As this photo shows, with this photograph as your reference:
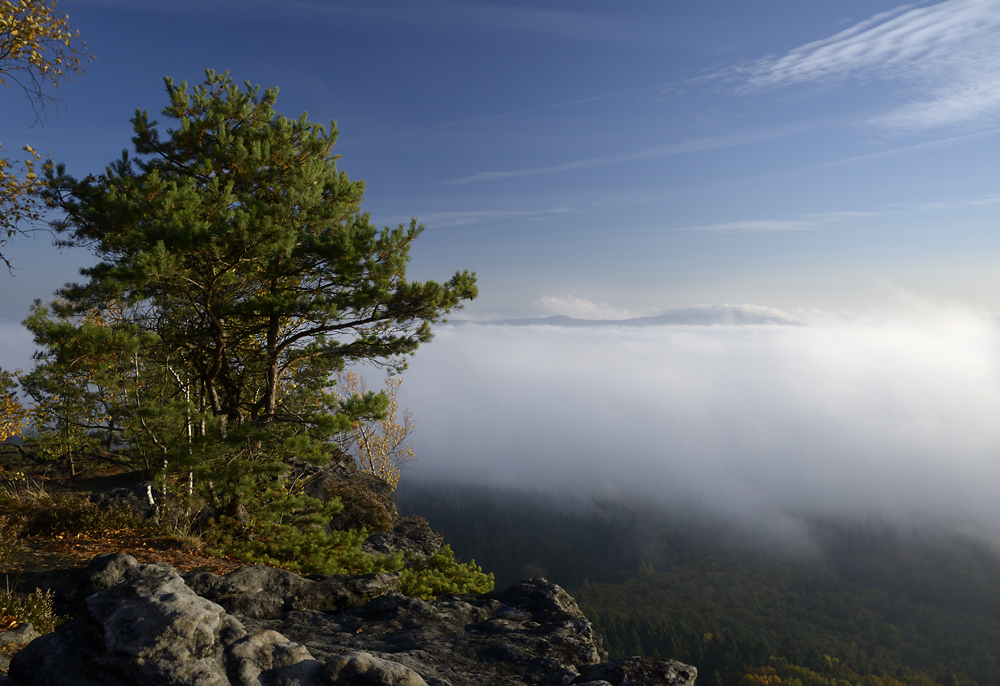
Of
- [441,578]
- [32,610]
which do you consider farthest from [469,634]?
[441,578]

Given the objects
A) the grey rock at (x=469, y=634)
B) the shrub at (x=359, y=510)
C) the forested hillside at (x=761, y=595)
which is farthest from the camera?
the forested hillside at (x=761, y=595)

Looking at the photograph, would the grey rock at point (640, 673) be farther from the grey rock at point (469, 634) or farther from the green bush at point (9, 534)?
the green bush at point (9, 534)

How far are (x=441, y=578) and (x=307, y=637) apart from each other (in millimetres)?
7198

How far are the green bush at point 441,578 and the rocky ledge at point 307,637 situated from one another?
3.34 m

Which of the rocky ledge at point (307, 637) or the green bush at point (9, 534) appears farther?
the green bush at point (9, 534)

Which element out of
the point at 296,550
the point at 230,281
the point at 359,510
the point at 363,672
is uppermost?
the point at 230,281

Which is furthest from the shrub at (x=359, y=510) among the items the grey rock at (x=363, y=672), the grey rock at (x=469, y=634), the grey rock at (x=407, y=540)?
the grey rock at (x=363, y=672)

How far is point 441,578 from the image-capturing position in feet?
42.5

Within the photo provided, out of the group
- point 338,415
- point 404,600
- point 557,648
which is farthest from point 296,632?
point 338,415

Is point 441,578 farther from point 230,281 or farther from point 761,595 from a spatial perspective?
point 761,595

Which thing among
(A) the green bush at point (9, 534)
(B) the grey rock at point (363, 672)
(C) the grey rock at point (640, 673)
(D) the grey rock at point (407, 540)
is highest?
(B) the grey rock at point (363, 672)

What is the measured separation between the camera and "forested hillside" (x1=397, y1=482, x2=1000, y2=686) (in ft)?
293

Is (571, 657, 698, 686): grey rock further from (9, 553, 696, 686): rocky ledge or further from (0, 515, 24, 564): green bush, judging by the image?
(0, 515, 24, 564): green bush

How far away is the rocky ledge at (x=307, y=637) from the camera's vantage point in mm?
4160
